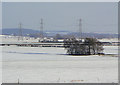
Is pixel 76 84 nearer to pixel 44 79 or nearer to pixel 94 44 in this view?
pixel 44 79

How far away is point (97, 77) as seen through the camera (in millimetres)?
14430

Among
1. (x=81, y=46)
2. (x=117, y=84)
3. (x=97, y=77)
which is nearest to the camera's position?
(x=117, y=84)

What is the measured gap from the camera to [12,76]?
15.0 metres

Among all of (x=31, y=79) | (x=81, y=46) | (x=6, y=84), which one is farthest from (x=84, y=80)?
(x=81, y=46)

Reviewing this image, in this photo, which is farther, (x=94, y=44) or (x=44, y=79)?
(x=94, y=44)

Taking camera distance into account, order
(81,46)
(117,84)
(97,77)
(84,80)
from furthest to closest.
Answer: (81,46) → (97,77) → (84,80) → (117,84)

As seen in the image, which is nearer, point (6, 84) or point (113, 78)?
point (6, 84)

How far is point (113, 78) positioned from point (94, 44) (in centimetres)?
2142

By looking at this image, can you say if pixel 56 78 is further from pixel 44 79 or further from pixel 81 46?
pixel 81 46

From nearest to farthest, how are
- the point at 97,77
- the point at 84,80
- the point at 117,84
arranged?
the point at 117,84 < the point at 84,80 < the point at 97,77

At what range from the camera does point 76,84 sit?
12.3 m

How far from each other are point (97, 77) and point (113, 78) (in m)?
0.84

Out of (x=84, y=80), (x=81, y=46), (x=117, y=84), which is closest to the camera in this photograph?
(x=117, y=84)

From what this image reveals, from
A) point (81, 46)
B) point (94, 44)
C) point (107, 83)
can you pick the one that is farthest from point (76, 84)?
point (94, 44)
